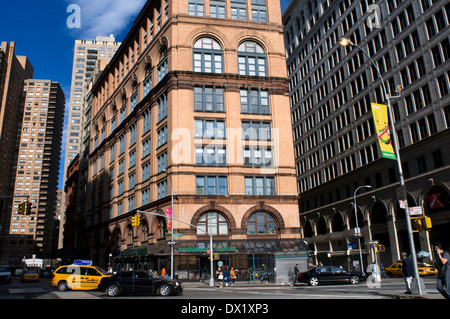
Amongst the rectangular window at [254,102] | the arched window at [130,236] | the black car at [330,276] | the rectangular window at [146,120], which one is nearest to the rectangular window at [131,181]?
the arched window at [130,236]

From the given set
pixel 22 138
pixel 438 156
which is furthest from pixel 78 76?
pixel 438 156

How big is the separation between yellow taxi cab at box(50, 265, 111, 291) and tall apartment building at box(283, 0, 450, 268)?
3113 cm

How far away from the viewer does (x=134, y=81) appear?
63.3 metres

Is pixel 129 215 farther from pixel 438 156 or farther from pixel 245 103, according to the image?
pixel 438 156

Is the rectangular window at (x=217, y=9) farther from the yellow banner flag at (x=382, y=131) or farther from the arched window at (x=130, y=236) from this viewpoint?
the yellow banner flag at (x=382, y=131)

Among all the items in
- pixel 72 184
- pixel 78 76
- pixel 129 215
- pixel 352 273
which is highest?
pixel 78 76

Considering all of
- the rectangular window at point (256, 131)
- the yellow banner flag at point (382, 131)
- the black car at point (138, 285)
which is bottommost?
the black car at point (138, 285)

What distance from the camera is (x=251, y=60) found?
169 feet

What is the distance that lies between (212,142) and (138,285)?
25592 millimetres

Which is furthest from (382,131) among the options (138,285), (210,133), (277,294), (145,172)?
(145,172)

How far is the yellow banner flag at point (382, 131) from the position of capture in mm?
19664

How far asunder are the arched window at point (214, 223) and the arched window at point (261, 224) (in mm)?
2949

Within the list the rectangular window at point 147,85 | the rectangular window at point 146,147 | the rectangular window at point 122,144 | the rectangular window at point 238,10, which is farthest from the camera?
the rectangular window at point 122,144

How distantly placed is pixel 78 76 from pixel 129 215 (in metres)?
138
